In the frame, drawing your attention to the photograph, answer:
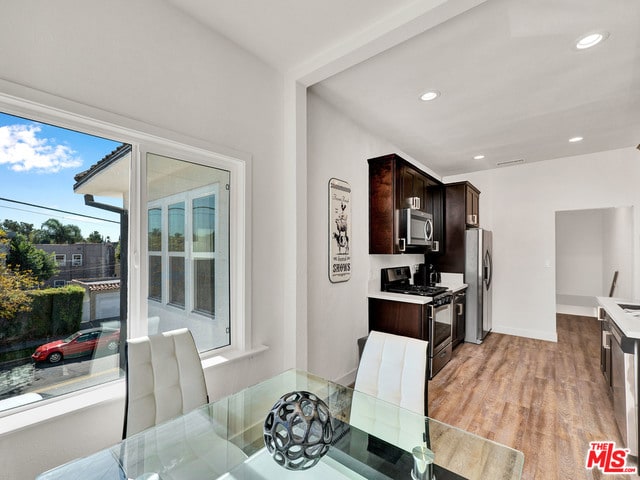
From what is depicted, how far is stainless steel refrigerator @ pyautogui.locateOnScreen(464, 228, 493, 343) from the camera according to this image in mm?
4504

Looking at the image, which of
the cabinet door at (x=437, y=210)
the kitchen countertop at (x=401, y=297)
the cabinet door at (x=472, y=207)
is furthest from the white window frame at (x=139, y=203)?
the cabinet door at (x=472, y=207)

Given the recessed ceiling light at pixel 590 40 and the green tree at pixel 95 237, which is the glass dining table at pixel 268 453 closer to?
the green tree at pixel 95 237

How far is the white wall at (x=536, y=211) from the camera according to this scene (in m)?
4.23

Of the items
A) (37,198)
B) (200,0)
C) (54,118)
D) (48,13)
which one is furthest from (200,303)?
(200,0)

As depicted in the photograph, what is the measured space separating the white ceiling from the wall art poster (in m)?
0.79

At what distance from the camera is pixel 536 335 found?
15.7ft

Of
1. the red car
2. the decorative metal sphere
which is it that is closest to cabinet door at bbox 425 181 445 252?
the decorative metal sphere

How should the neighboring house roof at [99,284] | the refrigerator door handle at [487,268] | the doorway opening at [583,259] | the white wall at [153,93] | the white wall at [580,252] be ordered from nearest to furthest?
the white wall at [153,93]
the neighboring house roof at [99,284]
the refrigerator door handle at [487,268]
the doorway opening at [583,259]
the white wall at [580,252]

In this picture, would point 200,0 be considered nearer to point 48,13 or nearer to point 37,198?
point 48,13

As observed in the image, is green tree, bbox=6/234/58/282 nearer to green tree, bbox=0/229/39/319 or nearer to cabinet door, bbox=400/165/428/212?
green tree, bbox=0/229/39/319

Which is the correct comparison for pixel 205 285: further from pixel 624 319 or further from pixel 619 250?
pixel 619 250

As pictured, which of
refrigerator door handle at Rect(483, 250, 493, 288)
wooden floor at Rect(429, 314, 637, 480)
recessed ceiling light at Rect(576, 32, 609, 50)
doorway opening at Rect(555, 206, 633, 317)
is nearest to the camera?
recessed ceiling light at Rect(576, 32, 609, 50)

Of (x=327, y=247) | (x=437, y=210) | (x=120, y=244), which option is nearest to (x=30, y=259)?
(x=120, y=244)

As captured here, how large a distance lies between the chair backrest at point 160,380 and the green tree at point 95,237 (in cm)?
55
